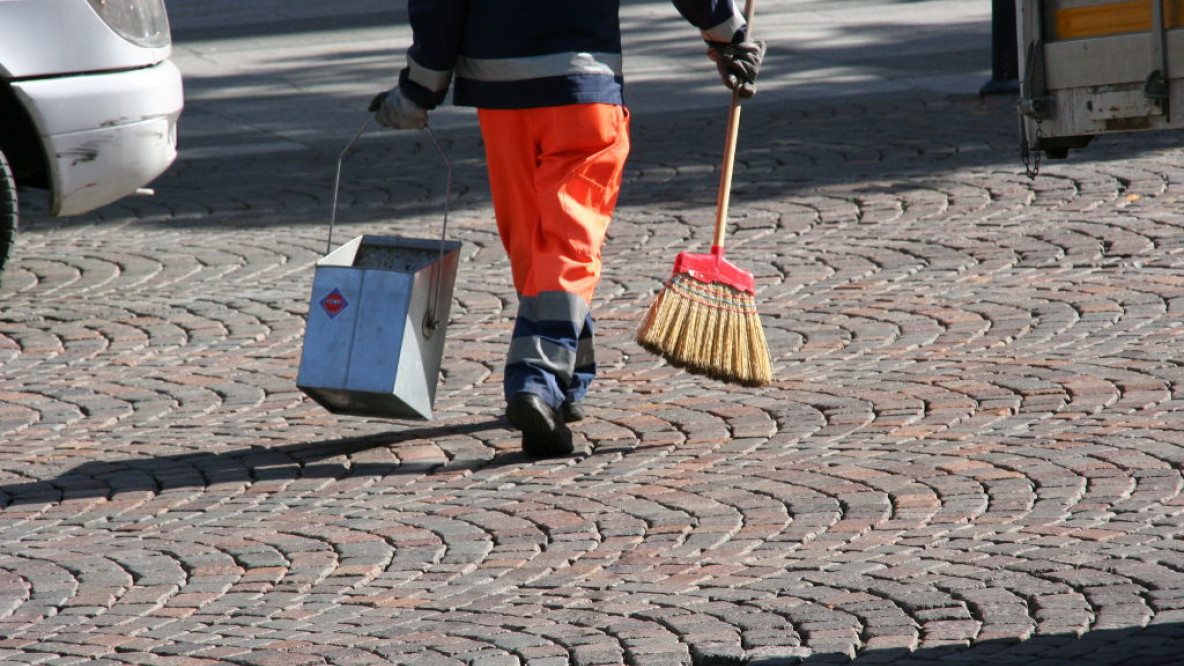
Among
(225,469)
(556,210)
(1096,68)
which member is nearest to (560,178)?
(556,210)

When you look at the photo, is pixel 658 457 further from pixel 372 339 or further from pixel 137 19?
pixel 137 19

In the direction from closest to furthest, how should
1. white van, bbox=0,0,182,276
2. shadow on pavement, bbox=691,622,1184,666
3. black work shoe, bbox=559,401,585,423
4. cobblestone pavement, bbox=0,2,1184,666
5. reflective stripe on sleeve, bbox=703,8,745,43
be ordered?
shadow on pavement, bbox=691,622,1184,666 < cobblestone pavement, bbox=0,2,1184,666 < reflective stripe on sleeve, bbox=703,8,745,43 < black work shoe, bbox=559,401,585,423 < white van, bbox=0,0,182,276

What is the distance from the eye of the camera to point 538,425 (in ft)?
16.8

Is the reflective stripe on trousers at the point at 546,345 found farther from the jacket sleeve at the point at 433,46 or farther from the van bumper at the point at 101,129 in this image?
the van bumper at the point at 101,129

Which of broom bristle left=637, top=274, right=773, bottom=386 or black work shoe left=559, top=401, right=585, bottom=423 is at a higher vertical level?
broom bristle left=637, top=274, right=773, bottom=386

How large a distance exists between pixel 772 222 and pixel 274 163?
369 cm

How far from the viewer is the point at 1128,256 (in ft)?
23.7

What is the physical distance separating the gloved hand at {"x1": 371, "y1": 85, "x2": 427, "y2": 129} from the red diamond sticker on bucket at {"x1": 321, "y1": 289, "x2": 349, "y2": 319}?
543 millimetres

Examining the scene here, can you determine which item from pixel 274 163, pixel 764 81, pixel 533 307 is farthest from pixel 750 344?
pixel 764 81

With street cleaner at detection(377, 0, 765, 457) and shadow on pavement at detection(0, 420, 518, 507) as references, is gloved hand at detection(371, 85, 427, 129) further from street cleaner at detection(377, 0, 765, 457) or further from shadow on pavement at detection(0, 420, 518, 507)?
shadow on pavement at detection(0, 420, 518, 507)

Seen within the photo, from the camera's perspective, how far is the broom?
5336 millimetres

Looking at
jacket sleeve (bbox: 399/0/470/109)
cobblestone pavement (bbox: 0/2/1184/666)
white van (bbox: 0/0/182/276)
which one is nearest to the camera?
cobblestone pavement (bbox: 0/2/1184/666)

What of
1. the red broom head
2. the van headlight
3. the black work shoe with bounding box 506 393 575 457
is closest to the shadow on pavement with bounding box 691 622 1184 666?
the black work shoe with bounding box 506 393 575 457

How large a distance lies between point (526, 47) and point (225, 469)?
155 centimetres
